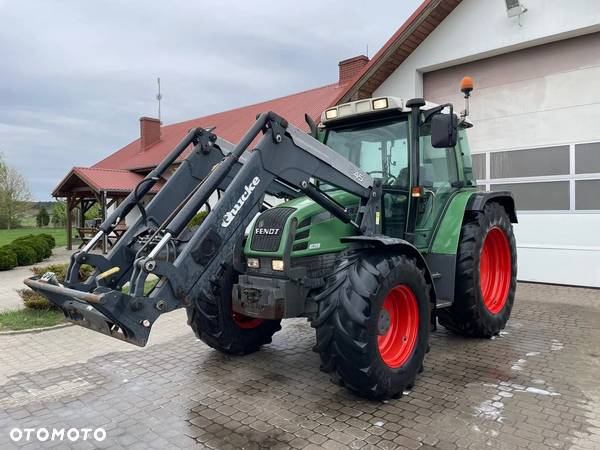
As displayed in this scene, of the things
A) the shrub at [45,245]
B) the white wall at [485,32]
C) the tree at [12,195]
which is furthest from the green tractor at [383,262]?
the tree at [12,195]

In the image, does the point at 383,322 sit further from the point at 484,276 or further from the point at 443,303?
the point at 484,276

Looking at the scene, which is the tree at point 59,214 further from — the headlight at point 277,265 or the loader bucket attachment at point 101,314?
the headlight at point 277,265

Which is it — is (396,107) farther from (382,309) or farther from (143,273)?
(143,273)

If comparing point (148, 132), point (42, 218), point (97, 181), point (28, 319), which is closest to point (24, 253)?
point (97, 181)

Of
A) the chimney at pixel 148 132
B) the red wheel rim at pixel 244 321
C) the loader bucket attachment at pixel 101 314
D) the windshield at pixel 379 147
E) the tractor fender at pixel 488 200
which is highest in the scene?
the chimney at pixel 148 132

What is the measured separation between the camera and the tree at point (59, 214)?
4258cm

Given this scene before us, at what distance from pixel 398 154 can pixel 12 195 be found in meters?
41.7

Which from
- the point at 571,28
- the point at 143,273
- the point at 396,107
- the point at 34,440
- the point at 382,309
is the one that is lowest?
the point at 34,440

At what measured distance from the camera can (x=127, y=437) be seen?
3.37 metres

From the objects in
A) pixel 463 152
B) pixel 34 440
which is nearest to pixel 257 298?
pixel 34 440

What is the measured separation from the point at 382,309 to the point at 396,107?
1.96 meters

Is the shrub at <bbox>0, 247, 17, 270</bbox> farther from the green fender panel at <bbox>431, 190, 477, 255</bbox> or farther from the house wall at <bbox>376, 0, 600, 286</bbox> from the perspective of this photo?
the green fender panel at <bbox>431, 190, 477, 255</bbox>

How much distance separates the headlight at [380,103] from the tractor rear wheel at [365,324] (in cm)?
150

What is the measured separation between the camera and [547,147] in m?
8.75
